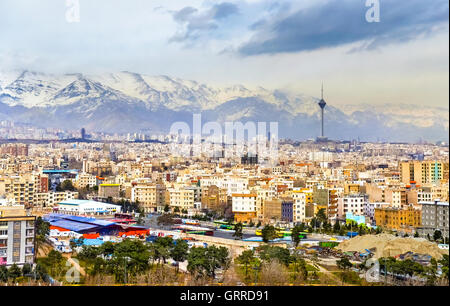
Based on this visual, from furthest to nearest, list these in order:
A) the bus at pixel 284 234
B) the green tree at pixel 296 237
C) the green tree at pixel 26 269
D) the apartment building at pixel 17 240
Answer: the bus at pixel 284 234, the green tree at pixel 296 237, the apartment building at pixel 17 240, the green tree at pixel 26 269

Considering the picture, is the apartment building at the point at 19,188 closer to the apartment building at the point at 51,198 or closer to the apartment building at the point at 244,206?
the apartment building at the point at 51,198

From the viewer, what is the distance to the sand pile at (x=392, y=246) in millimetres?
6055

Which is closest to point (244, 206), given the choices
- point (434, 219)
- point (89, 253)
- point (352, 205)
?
point (352, 205)

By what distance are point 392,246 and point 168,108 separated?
1477 cm

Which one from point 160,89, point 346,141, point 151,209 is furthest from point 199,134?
point 151,209

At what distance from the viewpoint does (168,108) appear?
66.7 feet

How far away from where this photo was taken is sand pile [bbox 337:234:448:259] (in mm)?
6055

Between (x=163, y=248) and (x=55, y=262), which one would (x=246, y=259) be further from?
(x=55, y=262)

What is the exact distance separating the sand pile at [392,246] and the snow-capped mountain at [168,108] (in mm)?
6640

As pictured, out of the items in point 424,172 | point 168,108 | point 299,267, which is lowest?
point 299,267

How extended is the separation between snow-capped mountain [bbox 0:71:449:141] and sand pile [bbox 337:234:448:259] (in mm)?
6640

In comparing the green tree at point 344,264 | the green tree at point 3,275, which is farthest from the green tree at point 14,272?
the green tree at point 344,264

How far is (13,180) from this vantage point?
10.7 metres

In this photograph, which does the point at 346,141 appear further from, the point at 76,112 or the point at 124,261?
the point at 124,261
